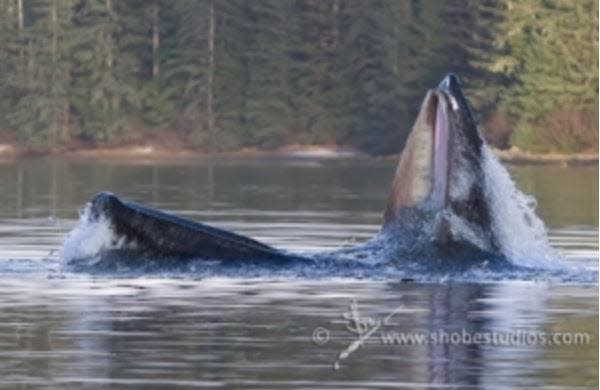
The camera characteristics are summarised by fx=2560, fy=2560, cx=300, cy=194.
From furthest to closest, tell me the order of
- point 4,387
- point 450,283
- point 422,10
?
1. point 422,10
2. point 450,283
3. point 4,387

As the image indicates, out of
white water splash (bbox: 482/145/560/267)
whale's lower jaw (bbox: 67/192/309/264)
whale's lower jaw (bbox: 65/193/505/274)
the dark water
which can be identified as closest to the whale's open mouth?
whale's lower jaw (bbox: 65/193/505/274)

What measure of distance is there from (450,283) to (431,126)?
1.81m

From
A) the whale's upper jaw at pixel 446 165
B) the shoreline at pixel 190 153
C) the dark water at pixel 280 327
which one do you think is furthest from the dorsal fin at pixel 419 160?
the shoreline at pixel 190 153

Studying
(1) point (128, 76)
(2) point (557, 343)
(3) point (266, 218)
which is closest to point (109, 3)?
(1) point (128, 76)

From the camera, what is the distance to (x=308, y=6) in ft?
358

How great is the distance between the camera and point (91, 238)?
26.8m

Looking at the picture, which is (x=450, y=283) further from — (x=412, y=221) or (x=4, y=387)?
(x=4, y=387)

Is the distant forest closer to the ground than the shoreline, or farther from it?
farther from it

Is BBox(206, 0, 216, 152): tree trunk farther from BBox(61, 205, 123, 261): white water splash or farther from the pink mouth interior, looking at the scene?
the pink mouth interior

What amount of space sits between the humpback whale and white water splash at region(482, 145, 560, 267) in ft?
0.37

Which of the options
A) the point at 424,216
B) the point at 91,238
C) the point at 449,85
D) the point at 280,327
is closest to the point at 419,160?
the point at 424,216

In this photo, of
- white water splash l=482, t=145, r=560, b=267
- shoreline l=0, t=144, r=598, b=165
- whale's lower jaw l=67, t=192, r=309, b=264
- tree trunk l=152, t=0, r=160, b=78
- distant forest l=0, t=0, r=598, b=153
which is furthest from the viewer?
tree trunk l=152, t=0, r=160, b=78

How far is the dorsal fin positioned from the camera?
2653 centimetres

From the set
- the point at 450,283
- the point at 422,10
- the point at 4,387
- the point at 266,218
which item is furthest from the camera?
the point at 422,10
